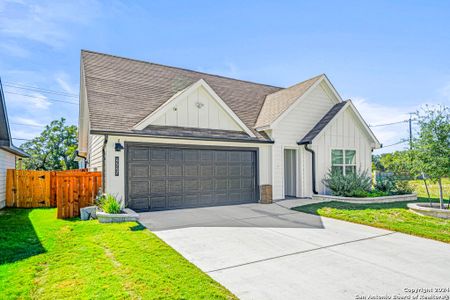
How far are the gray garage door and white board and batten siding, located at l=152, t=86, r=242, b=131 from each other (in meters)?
1.06

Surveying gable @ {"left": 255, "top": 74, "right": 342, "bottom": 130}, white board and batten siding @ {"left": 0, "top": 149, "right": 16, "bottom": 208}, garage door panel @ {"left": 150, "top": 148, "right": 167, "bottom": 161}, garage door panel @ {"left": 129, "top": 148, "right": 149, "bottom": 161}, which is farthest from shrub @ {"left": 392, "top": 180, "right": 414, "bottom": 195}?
white board and batten siding @ {"left": 0, "top": 149, "right": 16, "bottom": 208}

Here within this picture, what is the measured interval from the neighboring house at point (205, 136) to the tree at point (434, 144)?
407 cm

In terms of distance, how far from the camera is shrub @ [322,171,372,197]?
1171cm

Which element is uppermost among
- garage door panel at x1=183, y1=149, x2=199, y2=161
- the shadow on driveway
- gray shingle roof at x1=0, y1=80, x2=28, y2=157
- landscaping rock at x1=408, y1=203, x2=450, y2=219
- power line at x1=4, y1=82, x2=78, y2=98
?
power line at x1=4, y1=82, x2=78, y2=98

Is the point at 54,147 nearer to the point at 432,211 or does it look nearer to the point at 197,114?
the point at 197,114

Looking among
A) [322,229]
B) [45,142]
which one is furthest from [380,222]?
[45,142]

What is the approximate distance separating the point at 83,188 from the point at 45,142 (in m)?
29.8

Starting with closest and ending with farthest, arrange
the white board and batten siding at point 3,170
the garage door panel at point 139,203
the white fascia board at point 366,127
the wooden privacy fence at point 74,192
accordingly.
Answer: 1. the wooden privacy fence at point 74,192
2. the garage door panel at point 139,203
3. the white board and batten siding at point 3,170
4. the white fascia board at point 366,127

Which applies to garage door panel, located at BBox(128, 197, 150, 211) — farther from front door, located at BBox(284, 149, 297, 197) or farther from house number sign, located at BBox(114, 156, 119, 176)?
front door, located at BBox(284, 149, 297, 197)

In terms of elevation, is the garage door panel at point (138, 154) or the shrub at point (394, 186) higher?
the garage door panel at point (138, 154)

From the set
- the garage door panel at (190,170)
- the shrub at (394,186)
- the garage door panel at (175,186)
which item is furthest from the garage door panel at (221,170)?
the shrub at (394,186)

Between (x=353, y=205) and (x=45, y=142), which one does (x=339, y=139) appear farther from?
(x=45, y=142)

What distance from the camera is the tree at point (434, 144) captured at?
8.51 meters

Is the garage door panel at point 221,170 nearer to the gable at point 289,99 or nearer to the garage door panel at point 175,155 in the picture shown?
the garage door panel at point 175,155
